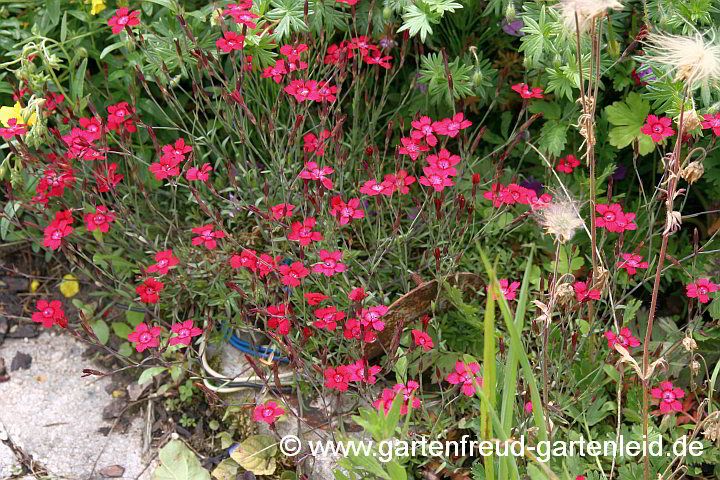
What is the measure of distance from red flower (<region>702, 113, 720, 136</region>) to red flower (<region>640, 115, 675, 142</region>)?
116mm

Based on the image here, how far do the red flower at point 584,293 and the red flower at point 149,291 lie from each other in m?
1.24

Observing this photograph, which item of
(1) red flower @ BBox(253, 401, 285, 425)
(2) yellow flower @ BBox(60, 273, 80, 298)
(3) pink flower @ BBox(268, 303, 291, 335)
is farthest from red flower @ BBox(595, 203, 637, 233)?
(2) yellow flower @ BBox(60, 273, 80, 298)

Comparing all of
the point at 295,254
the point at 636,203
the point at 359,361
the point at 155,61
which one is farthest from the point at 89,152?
the point at 636,203

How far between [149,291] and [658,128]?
5.37 feet

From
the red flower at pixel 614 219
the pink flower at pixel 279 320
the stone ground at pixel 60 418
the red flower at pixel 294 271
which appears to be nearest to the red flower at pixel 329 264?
the red flower at pixel 294 271

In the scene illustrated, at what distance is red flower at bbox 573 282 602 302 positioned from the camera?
196 centimetres

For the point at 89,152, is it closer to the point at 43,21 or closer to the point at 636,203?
the point at 43,21

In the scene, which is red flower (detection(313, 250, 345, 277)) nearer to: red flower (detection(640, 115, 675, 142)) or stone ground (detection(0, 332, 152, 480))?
stone ground (detection(0, 332, 152, 480))

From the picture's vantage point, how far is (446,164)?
234 cm

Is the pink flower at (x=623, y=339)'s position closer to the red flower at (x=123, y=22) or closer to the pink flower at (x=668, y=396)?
the pink flower at (x=668, y=396)

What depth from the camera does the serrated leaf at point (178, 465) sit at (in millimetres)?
2322

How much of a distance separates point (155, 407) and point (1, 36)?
1562 millimetres

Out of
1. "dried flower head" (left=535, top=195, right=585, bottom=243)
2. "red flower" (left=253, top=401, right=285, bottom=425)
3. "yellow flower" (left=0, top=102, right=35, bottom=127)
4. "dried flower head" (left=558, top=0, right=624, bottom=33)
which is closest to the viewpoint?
"dried flower head" (left=558, top=0, right=624, bottom=33)

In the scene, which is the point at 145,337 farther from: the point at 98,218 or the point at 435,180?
the point at 435,180
